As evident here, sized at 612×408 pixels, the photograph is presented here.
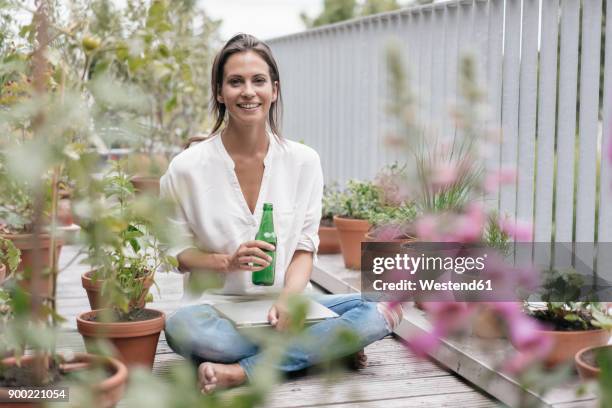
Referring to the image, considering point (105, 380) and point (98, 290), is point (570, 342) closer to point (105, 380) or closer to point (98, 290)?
point (105, 380)

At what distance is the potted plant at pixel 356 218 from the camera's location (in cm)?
394

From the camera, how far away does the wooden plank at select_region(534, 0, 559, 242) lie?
10.1 ft

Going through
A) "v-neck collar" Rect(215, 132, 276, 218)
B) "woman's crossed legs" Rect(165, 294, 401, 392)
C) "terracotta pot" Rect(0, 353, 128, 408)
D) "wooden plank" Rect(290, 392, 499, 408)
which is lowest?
"wooden plank" Rect(290, 392, 499, 408)

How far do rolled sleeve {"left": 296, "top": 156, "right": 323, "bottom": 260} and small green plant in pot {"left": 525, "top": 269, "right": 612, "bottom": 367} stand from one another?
78 centimetres

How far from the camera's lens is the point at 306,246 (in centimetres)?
278

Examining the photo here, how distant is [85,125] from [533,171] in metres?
2.57

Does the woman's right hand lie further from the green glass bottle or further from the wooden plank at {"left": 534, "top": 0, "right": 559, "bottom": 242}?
the wooden plank at {"left": 534, "top": 0, "right": 559, "bottom": 242}

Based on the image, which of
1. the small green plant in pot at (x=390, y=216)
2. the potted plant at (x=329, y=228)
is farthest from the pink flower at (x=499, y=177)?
the potted plant at (x=329, y=228)

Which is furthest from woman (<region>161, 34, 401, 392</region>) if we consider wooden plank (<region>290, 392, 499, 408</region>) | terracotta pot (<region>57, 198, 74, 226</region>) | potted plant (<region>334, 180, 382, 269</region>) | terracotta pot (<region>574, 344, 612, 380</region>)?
terracotta pot (<region>57, 198, 74, 226</region>)

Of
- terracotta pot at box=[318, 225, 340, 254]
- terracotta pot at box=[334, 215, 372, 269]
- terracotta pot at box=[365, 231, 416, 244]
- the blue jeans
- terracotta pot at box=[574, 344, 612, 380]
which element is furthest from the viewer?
terracotta pot at box=[318, 225, 340, 254]

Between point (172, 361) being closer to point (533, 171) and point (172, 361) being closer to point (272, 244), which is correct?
point (272, 244)

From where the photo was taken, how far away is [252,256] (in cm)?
245

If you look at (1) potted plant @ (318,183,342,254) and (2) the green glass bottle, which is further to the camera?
(1) potted plant @ (318,183,342,254)

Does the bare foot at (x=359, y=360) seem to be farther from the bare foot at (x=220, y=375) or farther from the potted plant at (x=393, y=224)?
the potted plant at (x=393, y=224)
